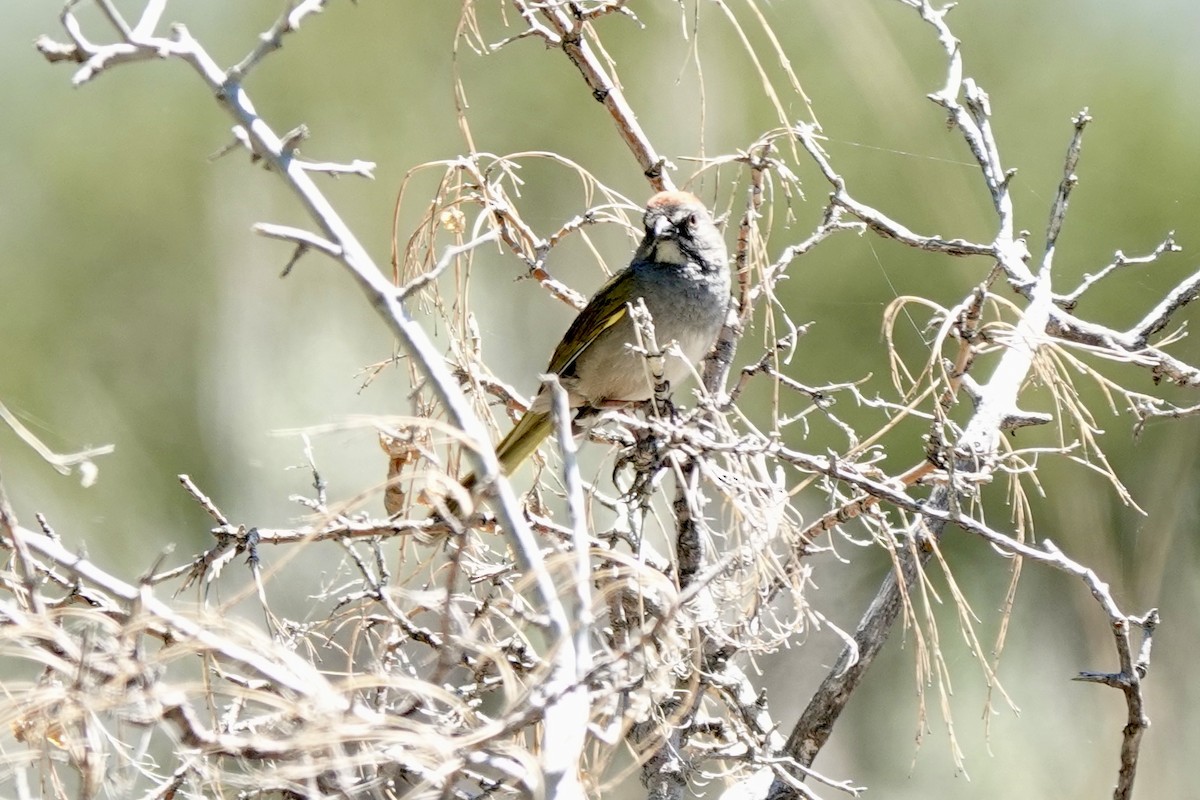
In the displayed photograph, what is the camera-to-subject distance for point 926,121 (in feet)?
18.5

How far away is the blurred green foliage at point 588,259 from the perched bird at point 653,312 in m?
1.73

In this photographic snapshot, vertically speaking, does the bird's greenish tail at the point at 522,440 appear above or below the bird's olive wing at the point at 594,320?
below

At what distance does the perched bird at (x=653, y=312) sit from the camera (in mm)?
3016

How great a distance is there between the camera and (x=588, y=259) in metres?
6.79

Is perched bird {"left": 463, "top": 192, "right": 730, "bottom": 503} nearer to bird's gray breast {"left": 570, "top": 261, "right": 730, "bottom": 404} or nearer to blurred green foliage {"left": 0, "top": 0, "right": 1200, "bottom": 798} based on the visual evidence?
bird's gray breast {"left": 570, "top": 261, "right": 730, "bottom": 404}

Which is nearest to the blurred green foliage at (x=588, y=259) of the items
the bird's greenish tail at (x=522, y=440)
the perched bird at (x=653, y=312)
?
the perched bird at (x=653, y=312)

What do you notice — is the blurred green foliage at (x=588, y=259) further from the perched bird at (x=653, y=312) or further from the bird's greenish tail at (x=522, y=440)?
the bird's greenish tail at (x=522, y=440)

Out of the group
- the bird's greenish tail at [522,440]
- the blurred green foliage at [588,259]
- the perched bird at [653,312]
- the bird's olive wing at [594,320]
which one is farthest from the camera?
the blurred green foliage at [588,259]

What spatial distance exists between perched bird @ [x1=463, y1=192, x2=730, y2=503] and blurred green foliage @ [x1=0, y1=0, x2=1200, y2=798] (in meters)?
1.73

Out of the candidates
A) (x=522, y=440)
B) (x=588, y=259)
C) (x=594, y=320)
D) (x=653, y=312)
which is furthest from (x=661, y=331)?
(x=588, y=259)

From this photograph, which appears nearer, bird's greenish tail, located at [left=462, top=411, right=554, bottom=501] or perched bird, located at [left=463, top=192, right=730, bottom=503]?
bird's greenish tail, located at [left=462, top=411, right=554, bottom=501]

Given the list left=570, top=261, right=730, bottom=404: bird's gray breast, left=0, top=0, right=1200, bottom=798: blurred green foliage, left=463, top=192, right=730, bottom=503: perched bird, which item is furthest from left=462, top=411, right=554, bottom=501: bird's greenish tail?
left=0, top=0, right=1200, bottom=798: blurred green foliage

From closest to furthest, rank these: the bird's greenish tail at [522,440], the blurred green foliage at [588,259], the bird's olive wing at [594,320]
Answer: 1. the bird's greenish tail at [522,440]
2. the bird's olive wing at [594,320]
3. the blurred green foliage at [588,259]

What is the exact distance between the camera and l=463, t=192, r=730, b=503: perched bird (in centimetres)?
302
